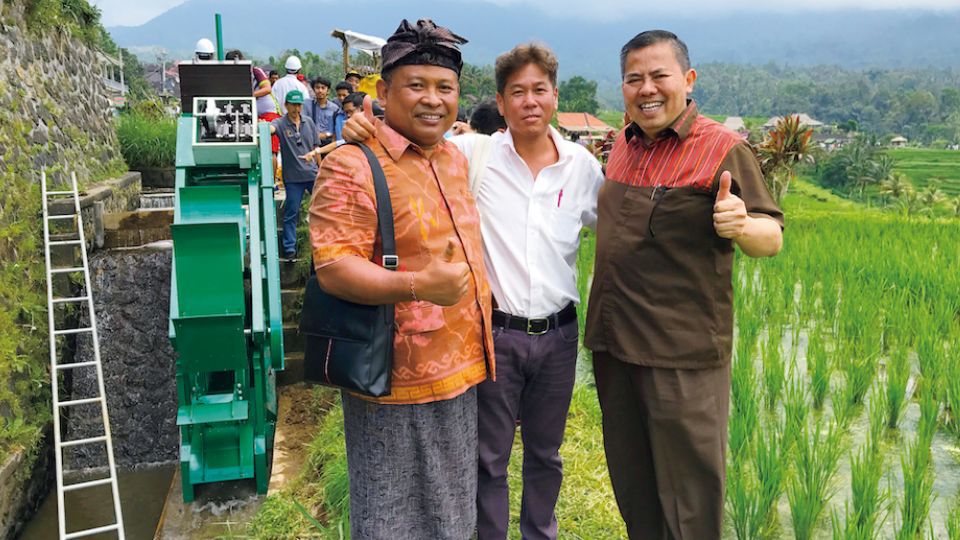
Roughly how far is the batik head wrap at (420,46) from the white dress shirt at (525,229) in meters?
0.41

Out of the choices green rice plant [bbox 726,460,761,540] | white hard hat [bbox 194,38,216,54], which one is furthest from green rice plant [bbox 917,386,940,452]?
white hard hat [bbox 194,38,216,54]

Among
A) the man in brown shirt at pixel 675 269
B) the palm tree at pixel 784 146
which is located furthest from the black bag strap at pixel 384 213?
the palm tree at pixel 784 146

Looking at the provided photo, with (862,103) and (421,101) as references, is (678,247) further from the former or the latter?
(862,103)

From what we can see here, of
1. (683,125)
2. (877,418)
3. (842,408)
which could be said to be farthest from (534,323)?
(842,408)

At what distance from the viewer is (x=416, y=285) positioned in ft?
4.98

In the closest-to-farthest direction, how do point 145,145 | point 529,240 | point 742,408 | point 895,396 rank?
point 529,240, point 742,408, point 895,396, point 145,145

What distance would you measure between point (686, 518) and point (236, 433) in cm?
243

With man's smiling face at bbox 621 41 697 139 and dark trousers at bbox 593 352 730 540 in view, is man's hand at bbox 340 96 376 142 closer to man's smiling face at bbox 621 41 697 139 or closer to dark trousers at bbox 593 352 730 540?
man's smiling face at bbox 621 41 697 139

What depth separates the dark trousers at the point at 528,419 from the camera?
2.04m

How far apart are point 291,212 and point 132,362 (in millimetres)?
1539

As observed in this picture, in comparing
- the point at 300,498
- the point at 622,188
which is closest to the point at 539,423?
the point at 622,188

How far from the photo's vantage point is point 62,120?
5.82 meters

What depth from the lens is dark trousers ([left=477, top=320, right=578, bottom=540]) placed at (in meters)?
2.04

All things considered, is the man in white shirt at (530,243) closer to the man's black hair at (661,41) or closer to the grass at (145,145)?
the man's black hair at (661,41)
